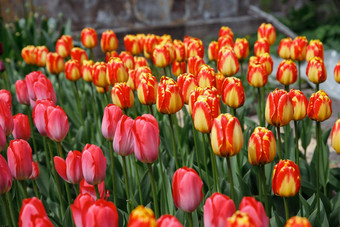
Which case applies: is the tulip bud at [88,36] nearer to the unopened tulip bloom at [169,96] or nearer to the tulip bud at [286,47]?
the tulip bud at [286,47]

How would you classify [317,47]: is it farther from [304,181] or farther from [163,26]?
[163,26]

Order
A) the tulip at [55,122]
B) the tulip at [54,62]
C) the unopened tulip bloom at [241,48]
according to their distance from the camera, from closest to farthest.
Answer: the tulip at [55,122]
the unopened tulip bloom at [241,48]
the tulip at [54,62]

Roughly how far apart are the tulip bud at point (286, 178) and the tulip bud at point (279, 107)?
27 cm

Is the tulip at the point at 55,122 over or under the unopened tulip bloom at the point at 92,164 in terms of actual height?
over

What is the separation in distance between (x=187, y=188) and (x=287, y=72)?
1.23m

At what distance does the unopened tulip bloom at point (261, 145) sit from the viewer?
1542mm

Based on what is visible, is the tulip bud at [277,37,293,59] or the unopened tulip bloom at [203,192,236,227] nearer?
the unopened tulip bloom at [203,192,236,227]

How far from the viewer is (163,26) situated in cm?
795

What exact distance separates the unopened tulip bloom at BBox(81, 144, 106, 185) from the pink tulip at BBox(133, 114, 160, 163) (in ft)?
0.40

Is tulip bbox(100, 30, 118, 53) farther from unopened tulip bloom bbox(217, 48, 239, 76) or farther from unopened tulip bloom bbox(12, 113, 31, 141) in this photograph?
unopened tulip bloom bbox(12, 113, 31, 141)

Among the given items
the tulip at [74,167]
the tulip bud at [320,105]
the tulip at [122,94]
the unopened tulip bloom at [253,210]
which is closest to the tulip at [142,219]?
the unopened tulip bloom at [253,210]

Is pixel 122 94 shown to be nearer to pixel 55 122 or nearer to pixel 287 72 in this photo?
pixel 55 122

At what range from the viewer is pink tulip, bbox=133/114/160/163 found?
57.7 inches

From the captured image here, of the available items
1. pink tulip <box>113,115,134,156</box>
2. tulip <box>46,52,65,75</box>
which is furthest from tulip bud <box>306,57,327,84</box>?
tulip <box>46,52,65,75</box>
